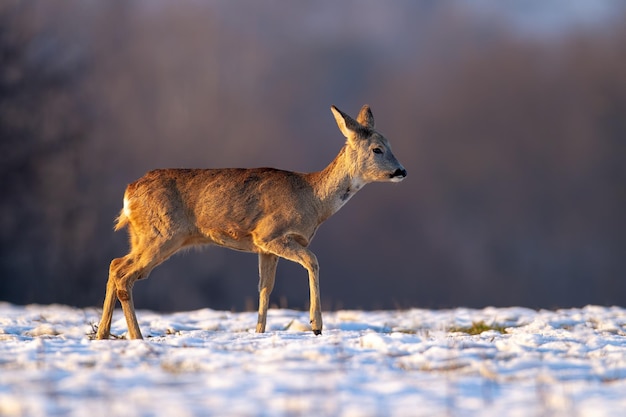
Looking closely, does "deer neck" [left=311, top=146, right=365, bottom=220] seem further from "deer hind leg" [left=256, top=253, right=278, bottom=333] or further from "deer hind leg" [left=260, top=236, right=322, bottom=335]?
"deer hind leg" [left=256, top=253, right=278, bottom=333]

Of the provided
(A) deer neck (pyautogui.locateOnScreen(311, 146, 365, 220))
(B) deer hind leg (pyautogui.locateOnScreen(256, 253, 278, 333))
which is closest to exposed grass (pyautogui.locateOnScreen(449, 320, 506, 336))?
(A) deer neck (pyautogui.locateOnScreen(311, 146, 365, 220))

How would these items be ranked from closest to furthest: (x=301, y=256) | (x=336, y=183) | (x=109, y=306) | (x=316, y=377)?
1. (x=316, y=377)
2. (x=109, y=306)
3. (x=301, y=256)
4. (x=336, y=183)

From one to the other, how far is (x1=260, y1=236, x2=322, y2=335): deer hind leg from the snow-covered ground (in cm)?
102

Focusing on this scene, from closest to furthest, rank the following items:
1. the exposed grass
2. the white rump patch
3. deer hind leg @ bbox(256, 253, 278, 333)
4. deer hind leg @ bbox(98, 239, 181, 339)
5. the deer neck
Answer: deer hind leg @ bbox(98, 239, 181, 339) → the white rump patch → the deer neck → deer hind leg @ bbox(256, 253, 278, 333) → the exposed grass

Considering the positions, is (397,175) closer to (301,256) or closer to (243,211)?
(301,256)

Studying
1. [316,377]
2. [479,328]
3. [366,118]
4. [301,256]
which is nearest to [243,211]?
[301,256]

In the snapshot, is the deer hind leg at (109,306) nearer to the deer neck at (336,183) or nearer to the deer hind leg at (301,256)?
the deer hind leg at (301,256)

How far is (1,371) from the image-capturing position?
6.39m

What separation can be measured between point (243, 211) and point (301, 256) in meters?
0.95

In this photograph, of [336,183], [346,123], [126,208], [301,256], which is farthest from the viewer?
[346,123]

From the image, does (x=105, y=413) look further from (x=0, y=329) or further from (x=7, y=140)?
(x=7, y=140)

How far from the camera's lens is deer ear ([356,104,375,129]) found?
1234cm

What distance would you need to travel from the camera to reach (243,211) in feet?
36.6

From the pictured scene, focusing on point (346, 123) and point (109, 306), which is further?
point (346, 123)
